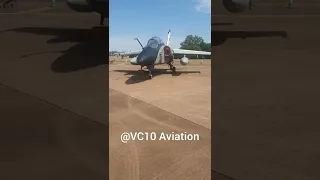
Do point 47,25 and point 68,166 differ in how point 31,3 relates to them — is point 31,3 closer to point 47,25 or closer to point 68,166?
point 47,25

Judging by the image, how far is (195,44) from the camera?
6.23 feet

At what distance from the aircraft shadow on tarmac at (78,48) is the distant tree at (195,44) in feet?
1.60

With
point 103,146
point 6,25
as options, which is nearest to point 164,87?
point 103,146

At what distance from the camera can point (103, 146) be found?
196cm

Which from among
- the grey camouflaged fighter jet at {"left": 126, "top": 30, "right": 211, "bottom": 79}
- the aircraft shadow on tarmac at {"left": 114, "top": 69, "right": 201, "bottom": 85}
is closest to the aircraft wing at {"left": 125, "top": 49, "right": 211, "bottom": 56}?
the grey camouflaged fighter jet at {"left": 126, "top": 30, "right": 211, "bottom": 79}

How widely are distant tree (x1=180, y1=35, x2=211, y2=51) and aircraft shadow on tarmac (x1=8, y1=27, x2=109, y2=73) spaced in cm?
49

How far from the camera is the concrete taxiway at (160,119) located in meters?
1.93

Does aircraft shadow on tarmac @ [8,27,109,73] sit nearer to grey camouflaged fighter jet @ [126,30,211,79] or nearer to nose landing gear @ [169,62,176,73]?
grey camouflaged fighter jet @ [126,30,211,79]

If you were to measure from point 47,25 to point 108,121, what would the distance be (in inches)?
28.0

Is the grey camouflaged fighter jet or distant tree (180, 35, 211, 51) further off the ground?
distant tree (180, 35, 211, 51)
